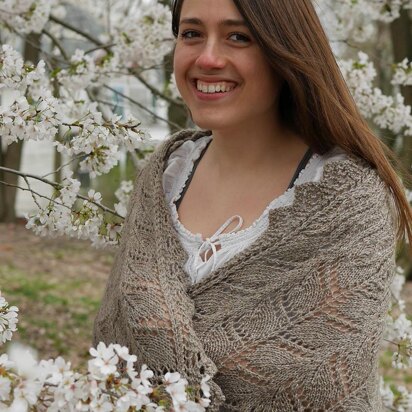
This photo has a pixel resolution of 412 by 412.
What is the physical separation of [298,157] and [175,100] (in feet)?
6.67

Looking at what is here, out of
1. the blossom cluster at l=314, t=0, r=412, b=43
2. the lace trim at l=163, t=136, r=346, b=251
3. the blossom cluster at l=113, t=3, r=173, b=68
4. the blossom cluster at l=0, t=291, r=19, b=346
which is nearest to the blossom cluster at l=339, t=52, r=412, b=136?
the blossom cluster at l=314, t=0, r=412, b=43

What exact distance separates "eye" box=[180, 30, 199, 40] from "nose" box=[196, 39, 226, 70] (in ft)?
0.22

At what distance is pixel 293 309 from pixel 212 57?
0.59 metres

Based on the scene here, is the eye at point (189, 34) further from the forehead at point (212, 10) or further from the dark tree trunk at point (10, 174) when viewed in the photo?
the dark tree trunk at point (10, 174)

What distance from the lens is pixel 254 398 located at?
5.45ft

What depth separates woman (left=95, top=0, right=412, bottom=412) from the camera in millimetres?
1645

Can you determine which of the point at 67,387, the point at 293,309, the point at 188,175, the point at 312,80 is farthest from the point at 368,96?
the point at 67,387

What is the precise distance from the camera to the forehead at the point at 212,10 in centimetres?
174

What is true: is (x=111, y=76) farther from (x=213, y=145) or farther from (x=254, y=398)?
(x=254, y=398)

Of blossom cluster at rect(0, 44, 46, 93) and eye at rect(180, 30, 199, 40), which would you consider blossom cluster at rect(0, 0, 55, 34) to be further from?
eye at rect(180, 30, 199, 40)

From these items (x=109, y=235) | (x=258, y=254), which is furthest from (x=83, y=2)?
(x=258, y=254)

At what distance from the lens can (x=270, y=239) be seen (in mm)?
1735

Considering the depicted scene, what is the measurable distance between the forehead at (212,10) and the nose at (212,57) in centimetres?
6

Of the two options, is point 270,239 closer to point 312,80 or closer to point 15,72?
point 312,80
